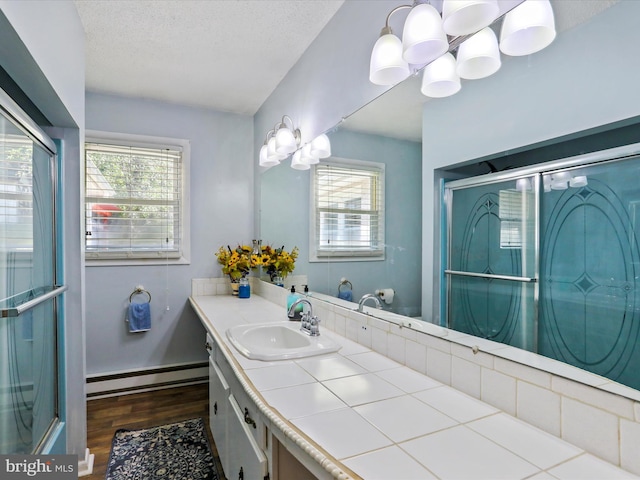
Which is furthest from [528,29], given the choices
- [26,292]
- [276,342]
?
[26,292]

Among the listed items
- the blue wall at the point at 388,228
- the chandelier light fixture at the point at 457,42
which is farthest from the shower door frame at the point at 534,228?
the chandelier light fixture at the point at 457,42

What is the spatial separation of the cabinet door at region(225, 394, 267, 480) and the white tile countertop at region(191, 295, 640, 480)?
217 mm

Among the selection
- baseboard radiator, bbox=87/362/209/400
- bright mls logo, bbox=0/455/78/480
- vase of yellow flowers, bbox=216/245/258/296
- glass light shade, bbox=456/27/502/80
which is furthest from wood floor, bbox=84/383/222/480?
glass light shade, bbox=456/27/502/80

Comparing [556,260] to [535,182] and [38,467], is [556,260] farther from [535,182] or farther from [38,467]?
[38,467]

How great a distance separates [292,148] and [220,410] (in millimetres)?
1632

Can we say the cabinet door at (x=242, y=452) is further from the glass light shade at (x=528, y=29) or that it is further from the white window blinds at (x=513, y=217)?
the glass light shade at (x=528, y=29)

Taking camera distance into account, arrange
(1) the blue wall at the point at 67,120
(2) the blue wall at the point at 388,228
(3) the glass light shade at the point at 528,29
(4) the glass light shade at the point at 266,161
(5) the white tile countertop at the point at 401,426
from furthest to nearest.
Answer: (4) the glass light shade at the point at 266,161
(2) the blue wall at the point at 388,228
(1) the blue wall at the point at 67,120
(3) the glass light shade at the point at 528,29
(5) the white tile countertop at the point at 401,426

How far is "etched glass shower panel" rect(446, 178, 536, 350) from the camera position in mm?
1000

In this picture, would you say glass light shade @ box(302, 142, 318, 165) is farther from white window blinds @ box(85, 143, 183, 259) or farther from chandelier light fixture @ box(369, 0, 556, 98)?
white window blinds @ box(85, 143, 183, 259)

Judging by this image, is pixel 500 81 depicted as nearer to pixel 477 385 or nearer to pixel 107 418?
pixel 477 385

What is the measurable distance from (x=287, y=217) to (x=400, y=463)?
2.04m

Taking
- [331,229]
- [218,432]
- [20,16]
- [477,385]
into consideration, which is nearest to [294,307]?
[331,229]

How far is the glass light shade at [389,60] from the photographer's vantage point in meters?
1.38

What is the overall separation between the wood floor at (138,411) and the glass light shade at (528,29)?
8.08 ft
